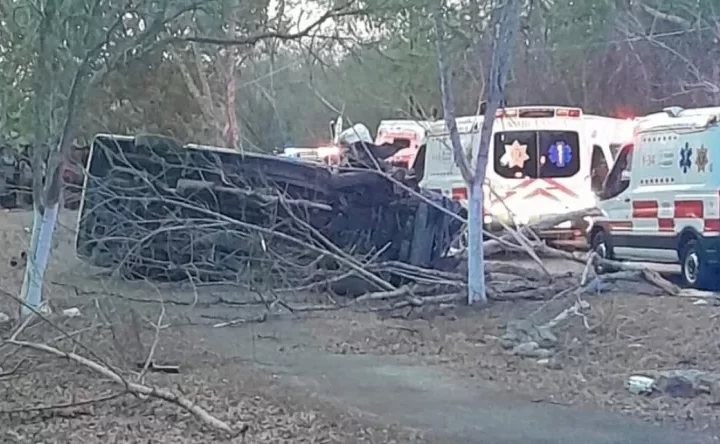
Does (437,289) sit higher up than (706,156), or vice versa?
(706,156)

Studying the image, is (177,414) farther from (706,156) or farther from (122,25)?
(706,156)

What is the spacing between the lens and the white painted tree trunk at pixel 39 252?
10664 millimetres

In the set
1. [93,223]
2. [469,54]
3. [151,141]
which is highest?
[469,54]

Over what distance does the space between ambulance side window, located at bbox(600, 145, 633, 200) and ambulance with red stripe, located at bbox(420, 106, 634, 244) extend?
2004mm

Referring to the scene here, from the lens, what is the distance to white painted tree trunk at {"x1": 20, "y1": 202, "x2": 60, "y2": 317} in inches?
420

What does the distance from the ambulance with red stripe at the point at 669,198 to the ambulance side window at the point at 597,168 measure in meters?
2.12

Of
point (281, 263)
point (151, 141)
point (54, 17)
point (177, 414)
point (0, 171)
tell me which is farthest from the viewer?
point (151, 141)

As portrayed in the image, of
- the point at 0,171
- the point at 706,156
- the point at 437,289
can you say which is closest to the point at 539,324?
the point at 437,289

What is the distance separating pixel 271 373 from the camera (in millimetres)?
9398

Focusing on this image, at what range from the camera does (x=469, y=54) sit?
12.0 metres

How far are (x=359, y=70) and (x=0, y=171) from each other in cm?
370

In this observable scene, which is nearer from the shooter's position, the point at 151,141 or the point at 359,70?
the point at 359,70

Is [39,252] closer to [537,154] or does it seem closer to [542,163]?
[542,163]

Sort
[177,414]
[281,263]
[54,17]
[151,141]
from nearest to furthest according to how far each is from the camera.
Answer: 1. [177,414]
2. [54,17]
3. [281,263]
4. [151,141]
